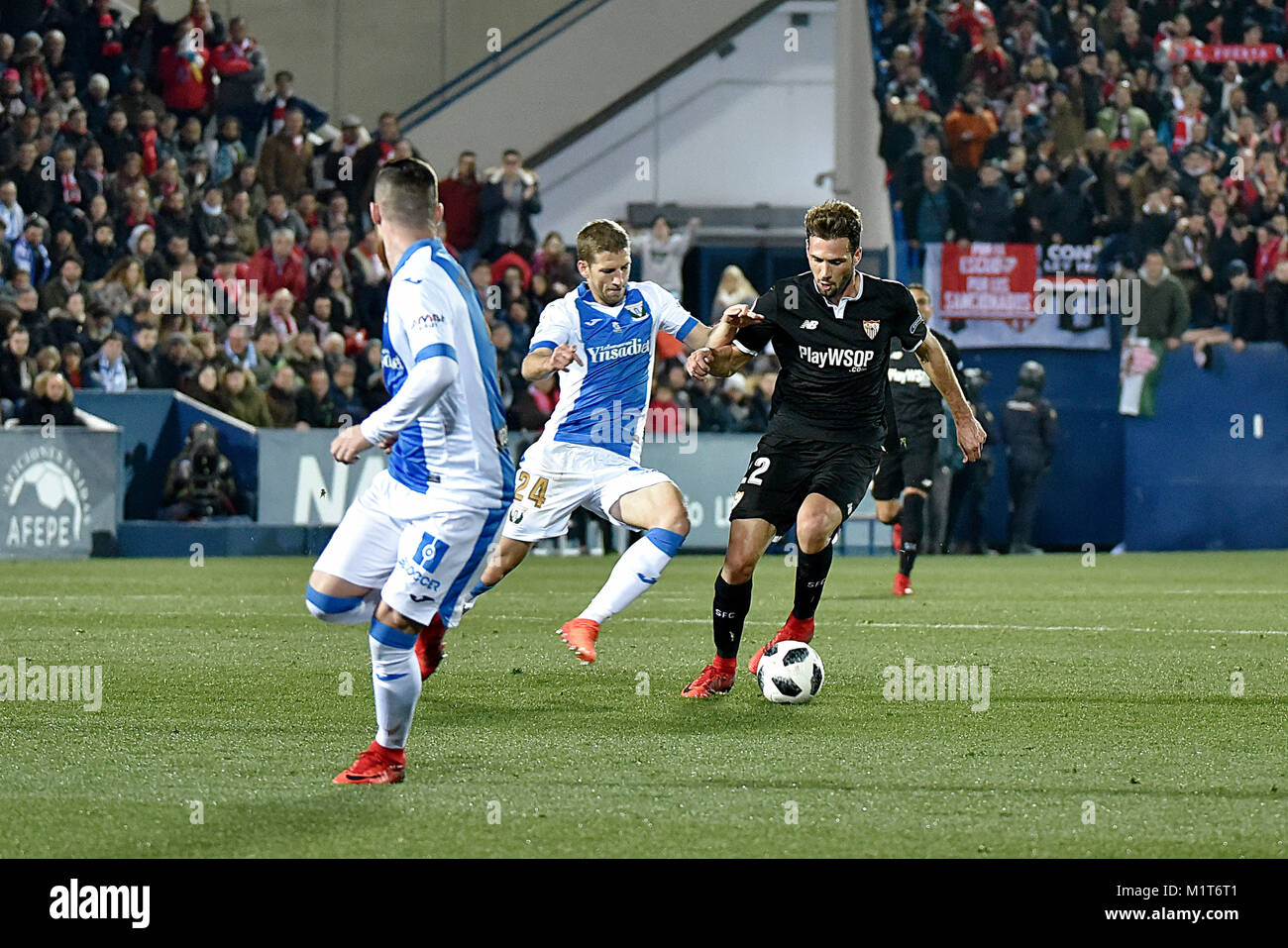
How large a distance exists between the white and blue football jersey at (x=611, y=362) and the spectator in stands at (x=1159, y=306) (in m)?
13.4

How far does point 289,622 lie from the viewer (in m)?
12.0

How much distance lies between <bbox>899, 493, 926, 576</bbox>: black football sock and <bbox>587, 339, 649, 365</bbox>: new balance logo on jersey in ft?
18.8

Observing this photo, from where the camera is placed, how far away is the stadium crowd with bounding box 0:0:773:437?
19000 mm

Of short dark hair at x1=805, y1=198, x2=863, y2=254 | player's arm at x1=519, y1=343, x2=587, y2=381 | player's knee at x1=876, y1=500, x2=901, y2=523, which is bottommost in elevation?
player's knee at x1=876, y1=500, x2=901, y2=523

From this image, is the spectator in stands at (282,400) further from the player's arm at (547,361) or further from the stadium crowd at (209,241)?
the player's arm at (547,361)

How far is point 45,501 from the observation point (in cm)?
1794

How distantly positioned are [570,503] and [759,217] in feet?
66.1

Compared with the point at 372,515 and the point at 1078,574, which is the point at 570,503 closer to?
the point at 372,515

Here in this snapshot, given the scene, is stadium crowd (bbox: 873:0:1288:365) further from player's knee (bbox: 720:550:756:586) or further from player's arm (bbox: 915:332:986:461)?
player's knee (bbox: 720:550:756:586)

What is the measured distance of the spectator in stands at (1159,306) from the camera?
2170 centimetres

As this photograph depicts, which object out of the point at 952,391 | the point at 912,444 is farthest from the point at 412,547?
the point at 912,444

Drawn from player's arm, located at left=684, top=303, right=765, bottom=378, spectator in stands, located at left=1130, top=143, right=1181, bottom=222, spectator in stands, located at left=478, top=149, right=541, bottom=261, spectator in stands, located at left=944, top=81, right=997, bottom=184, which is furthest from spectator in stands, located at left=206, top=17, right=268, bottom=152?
player's arm, located at left=684, top=303, right=765, bottom=378

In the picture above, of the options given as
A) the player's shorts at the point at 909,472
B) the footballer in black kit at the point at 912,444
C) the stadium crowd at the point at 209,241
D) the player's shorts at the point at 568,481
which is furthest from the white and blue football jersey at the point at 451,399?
the stadium crowd at the point at 209,241

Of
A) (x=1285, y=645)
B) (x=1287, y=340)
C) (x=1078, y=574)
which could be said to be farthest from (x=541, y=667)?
(x=1287, y=340)
